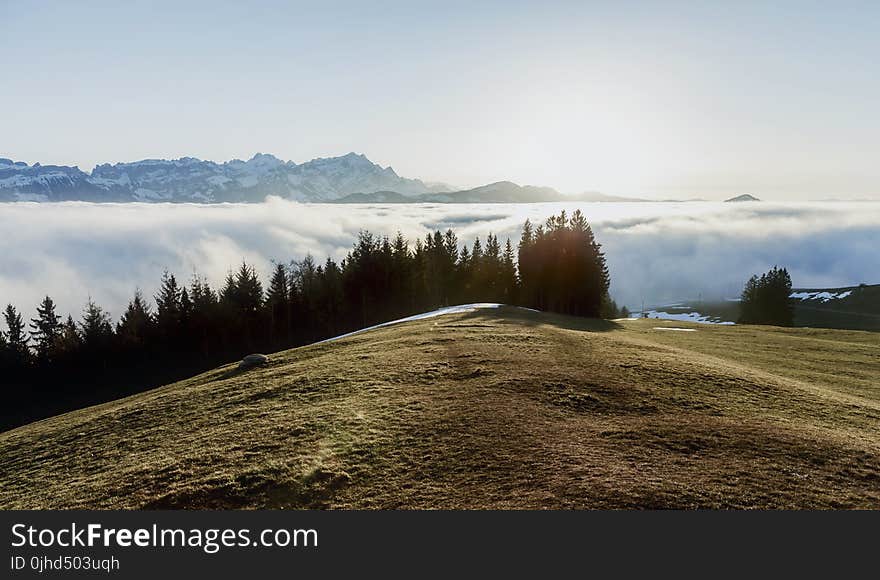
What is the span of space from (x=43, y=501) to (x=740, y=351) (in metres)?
45.3

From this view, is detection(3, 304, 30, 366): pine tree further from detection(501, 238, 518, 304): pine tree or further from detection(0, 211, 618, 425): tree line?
detection(501, 238, 518, 304): pine tree

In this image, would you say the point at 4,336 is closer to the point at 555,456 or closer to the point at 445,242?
the point at 445,242

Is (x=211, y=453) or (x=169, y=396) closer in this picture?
(x=211, y=453)

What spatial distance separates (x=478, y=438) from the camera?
50.7 feet

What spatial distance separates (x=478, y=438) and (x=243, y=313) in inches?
3007

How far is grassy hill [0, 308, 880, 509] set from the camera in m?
12.2

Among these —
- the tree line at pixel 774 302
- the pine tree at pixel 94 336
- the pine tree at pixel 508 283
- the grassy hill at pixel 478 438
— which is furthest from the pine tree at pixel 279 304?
the tree line at pixel 774 302

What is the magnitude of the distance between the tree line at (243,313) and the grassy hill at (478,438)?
4989 cm

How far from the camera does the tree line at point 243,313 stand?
72750 mm

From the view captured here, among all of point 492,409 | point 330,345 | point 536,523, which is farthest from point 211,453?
point 330,345

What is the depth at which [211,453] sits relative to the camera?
1620 cm

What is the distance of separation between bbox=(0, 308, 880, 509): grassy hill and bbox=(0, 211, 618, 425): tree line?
49886 millimetres

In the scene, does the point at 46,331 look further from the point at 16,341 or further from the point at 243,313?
the point at 243,313

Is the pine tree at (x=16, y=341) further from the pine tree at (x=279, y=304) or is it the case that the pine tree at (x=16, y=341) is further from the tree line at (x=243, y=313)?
the pine tree at (x=279, y=304)
